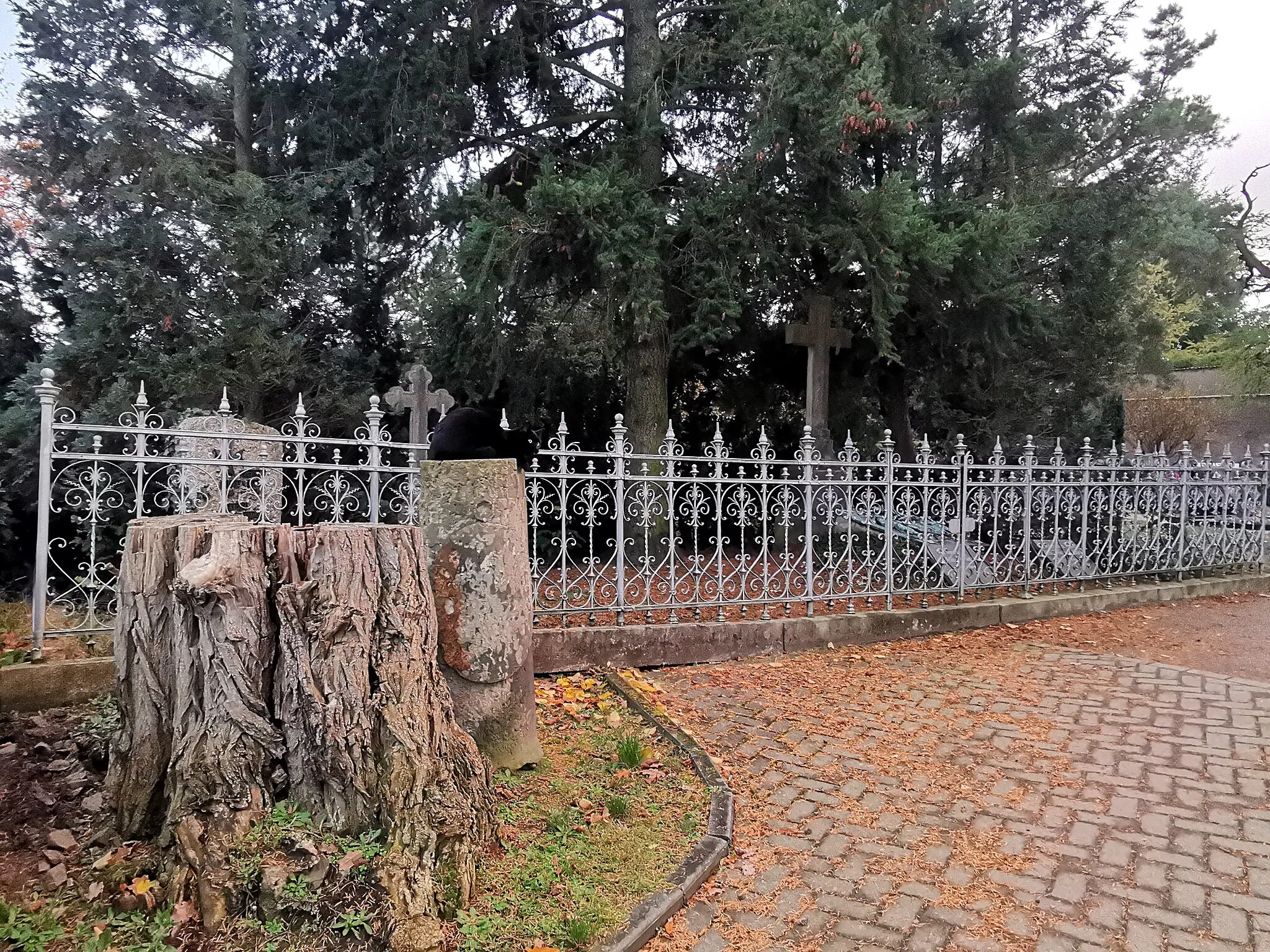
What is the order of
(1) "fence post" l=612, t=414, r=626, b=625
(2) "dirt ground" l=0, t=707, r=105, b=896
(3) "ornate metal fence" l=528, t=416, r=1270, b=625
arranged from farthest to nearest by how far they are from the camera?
(3) "ornate metal fence" l=528, t=416, r=1270, b=625 → (1) "fence post" l=612, t=414, r=626, b=625 → (2) "dirt ground" l=0, t=707, r=105, b=896

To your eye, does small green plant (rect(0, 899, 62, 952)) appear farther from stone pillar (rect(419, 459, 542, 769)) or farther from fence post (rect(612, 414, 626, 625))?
fence post (rect(612, 414, 626, 625))

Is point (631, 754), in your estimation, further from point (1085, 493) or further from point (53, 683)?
point (1085, 493)

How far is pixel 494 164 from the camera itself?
10.4m

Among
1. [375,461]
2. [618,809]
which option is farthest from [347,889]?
[375,461]

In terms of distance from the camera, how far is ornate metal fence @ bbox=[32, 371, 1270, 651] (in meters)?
5.06

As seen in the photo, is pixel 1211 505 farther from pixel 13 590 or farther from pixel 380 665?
pixel 13 590

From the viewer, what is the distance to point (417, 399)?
869 centimetres

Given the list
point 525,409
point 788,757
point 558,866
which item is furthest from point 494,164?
point 558,866

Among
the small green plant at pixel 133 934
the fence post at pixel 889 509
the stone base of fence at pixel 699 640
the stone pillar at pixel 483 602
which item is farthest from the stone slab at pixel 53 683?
the fence post at pixel 889 509

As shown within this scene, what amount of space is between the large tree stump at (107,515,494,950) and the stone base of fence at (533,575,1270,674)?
281 cm

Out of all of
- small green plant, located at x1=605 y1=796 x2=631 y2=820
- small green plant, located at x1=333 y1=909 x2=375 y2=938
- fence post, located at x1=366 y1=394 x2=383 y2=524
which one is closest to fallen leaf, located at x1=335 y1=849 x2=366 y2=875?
small green plant, located at x1=333 y1=909 x2=375 y2=938

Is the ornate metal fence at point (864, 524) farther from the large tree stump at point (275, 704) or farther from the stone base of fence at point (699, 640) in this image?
the large tree stump at point (275, 704)

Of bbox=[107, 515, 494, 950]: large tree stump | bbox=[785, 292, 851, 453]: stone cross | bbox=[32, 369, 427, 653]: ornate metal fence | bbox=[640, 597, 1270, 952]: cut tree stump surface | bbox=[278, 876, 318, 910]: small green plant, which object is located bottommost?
bbox=[640, 597, 1270, 952]: cut tree stump surface

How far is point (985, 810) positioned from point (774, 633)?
286cm
